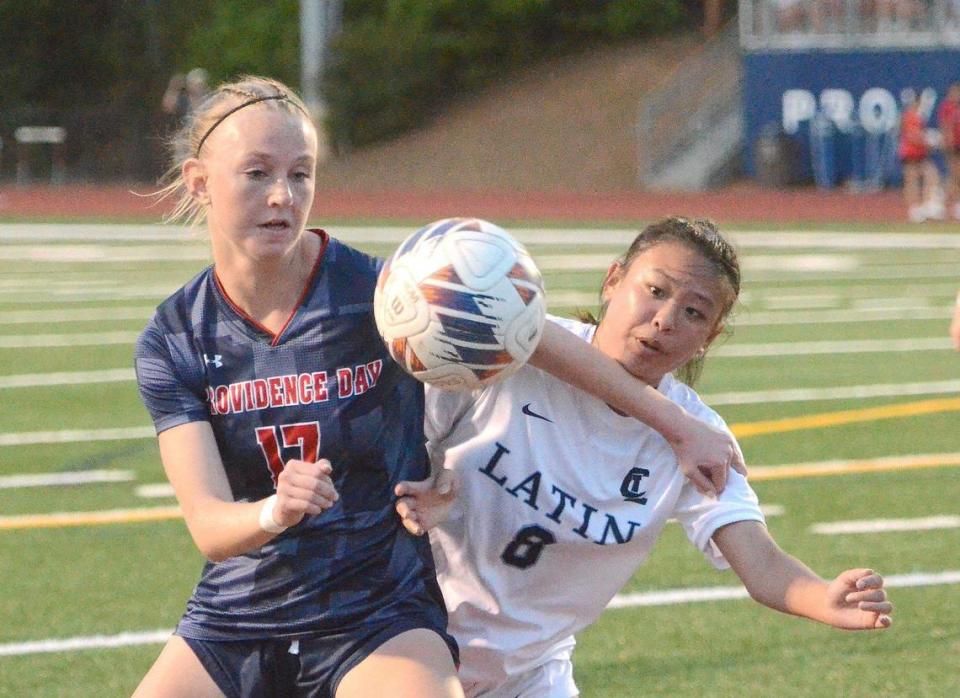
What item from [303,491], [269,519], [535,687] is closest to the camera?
[303,491]

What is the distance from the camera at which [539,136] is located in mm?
42562

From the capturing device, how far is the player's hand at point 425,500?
372 cm

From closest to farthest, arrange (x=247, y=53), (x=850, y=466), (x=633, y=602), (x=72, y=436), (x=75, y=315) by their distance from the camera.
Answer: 1. (x=633, y=602)
2. (x=850, y=466)
3. (x=72, y=436)
4. (x=75, y=315)
5. (x=247, y=53)

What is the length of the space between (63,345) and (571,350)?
34.5 feet

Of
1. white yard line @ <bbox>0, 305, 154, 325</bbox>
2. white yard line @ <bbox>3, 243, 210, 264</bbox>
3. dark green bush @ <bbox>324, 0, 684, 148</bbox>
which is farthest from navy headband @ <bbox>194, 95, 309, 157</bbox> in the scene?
dark green bush @ <bbox>324, 0, 684, 148</bbox>

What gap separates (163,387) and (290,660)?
24.6 inches

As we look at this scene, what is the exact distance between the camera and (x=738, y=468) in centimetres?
409

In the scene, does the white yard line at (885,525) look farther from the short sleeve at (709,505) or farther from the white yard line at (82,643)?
the short sleeve at (709,505)

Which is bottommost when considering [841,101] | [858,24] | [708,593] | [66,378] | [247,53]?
[247,53]

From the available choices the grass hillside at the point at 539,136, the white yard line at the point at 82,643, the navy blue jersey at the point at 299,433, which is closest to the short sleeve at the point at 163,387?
the navy blue jersey at the point at 299,433

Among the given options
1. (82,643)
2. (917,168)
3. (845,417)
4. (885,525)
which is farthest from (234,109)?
(917,168)

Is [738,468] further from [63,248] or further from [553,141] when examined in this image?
[553,141]

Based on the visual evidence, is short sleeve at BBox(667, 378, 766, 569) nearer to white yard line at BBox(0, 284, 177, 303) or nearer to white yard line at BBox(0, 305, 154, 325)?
white yard line at BBox(0, 305, 154, 325)

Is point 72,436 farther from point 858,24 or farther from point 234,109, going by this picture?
point 858,24
